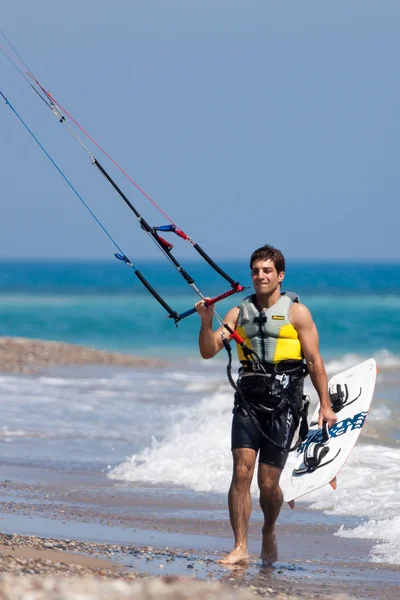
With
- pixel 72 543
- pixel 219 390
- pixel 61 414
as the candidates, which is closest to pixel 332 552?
pixel 72 543

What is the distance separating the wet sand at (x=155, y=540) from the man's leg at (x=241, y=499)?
10 centimetres

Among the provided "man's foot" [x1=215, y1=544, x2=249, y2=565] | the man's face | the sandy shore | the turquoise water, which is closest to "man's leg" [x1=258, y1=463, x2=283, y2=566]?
"man's foot" [x1=215, y1=544, x2=249, y2=565]

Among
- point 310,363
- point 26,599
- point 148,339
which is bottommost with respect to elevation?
point 26,599

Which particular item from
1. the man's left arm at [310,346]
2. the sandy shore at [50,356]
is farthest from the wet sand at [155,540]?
the sandy shore at [50,356]

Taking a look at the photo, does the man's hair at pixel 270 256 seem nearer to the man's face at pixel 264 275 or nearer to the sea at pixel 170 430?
the man's face at pixel 264 275

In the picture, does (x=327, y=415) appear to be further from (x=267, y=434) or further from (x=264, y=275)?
(x=264, y=275)

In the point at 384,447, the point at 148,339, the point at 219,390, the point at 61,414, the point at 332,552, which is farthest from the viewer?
the point at 148,339

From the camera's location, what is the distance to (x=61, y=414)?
1462cm

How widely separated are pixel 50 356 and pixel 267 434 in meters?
18.9

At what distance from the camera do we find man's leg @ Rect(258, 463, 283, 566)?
6621 mm

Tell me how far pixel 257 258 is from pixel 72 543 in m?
1.90

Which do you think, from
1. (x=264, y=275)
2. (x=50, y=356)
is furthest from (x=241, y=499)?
(x=50, y=356)

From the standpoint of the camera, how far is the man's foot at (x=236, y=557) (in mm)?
6457

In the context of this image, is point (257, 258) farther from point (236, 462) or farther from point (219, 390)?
point (219, 390)
